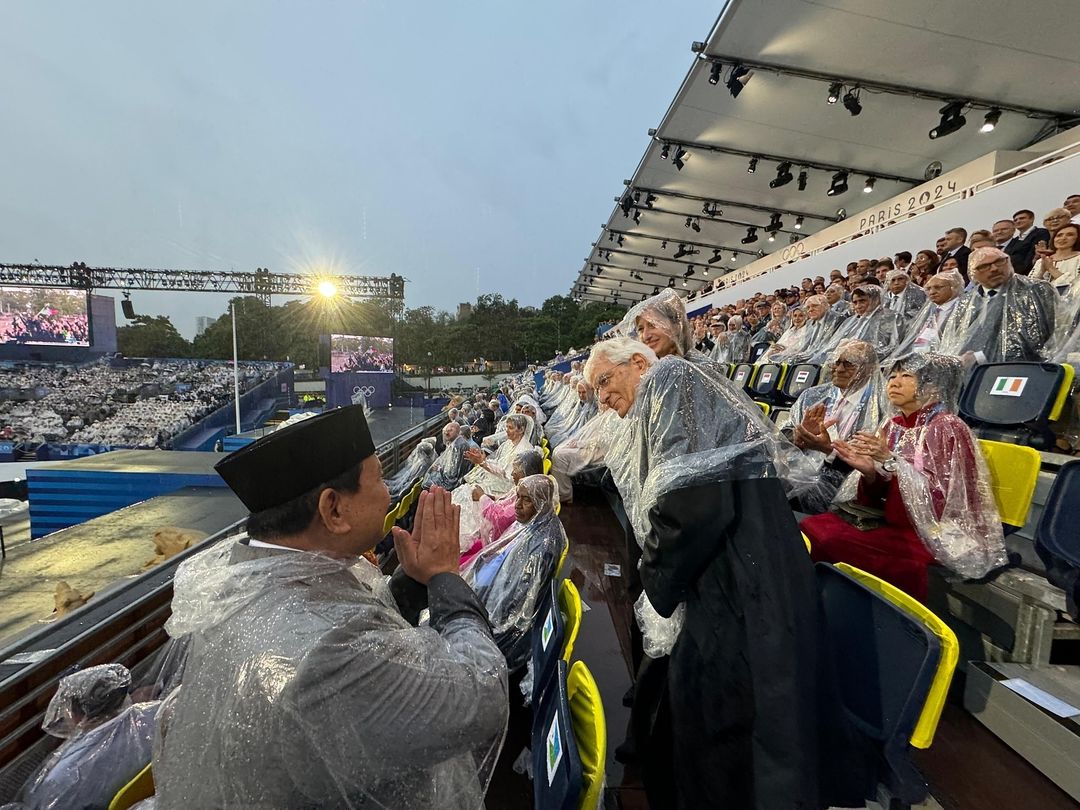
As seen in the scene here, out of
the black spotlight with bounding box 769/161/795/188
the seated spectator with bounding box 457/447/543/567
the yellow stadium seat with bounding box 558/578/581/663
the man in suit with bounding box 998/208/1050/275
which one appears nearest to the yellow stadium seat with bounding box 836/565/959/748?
the yellow stadium seat with bounding box 558/578/581/663

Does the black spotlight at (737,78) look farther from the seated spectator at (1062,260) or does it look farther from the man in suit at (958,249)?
the seated spectator at (1062,260)

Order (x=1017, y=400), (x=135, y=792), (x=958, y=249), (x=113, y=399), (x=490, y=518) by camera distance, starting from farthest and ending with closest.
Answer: (x=113, y=399), (x=958, y=249), (x=490, y=518), (x=1017, y=400), (x=135, y=792)

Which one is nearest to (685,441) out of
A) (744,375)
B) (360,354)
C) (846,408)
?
(846,408)

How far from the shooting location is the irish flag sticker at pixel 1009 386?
8.34 ft

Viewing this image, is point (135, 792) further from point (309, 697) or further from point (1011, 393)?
point (1011, 393)

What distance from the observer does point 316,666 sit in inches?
25.3

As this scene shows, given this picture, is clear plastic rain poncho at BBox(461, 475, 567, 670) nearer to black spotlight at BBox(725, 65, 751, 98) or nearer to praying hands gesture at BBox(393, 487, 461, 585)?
praying hands gesture at BBox(393, 487, 461, 585)

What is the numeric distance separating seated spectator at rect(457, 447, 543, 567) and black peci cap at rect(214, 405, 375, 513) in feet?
6.47

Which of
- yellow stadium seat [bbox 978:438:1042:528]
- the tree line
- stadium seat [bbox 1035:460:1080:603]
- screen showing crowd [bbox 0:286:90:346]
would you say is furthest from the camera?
the tree line

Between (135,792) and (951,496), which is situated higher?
(951,496)

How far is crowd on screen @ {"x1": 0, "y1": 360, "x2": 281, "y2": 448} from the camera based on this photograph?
20656mm

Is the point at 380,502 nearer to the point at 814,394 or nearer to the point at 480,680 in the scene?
the point at 480,680

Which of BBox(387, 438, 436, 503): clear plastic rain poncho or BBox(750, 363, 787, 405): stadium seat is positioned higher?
BBox(750, 363, 787, 405): stadium seat

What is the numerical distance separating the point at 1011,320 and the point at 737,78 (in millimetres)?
5413
